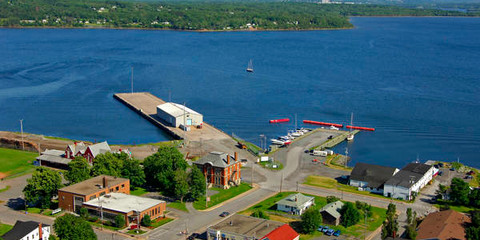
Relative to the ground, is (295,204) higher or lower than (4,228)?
higher

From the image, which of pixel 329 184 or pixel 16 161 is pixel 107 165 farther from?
pixel 329 184

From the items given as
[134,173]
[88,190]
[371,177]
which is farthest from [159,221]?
[371,177]

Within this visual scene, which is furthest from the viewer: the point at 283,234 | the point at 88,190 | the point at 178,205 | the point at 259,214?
the point at 178,205

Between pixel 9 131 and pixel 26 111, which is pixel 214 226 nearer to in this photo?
pixel 9 131

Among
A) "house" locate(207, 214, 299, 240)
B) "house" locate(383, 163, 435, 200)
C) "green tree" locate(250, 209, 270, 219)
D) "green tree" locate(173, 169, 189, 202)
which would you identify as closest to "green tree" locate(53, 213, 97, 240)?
"house" locate(207, 214, 299, 240)

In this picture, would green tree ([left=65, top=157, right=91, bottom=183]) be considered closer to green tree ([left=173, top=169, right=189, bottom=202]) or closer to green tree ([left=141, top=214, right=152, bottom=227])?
green tree ([left=173, top=169, right=189, bottom=202])

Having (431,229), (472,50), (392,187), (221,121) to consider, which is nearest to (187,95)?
(221,121)

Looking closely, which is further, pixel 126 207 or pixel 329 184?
pixel 329 184
